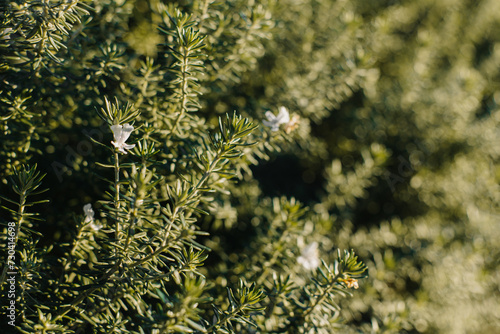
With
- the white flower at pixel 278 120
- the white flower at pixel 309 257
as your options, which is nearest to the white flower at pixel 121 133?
the white flower at pixel 278 120

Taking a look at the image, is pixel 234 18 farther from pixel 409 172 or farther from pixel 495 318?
pixel 495 318

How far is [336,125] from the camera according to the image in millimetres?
3129

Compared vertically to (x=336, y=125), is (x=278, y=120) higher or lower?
higher

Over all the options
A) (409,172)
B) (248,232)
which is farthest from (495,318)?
(248,232)

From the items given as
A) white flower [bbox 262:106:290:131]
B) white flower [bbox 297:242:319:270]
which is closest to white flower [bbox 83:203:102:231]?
white flower [bbox 262:106:290:131]

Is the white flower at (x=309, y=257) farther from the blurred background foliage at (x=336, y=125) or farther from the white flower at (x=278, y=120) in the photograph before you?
the white flower at (x=278, y=120)

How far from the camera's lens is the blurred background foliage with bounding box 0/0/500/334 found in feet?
5.66

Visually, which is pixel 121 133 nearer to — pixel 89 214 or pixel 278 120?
pixel 89 214

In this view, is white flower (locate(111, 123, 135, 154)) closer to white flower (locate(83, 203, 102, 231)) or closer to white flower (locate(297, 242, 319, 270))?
white flower (locate(83, 203, 102, 231))

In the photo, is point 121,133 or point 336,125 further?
point 336,125

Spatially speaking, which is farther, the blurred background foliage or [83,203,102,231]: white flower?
the blurred background foliage

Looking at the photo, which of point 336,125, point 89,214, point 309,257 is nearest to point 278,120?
point 309,257

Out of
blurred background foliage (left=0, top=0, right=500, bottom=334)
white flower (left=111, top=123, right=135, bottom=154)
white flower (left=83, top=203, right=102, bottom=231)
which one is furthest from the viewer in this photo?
blurred background foliage (left=0, top=0, right=500, bottom=334)

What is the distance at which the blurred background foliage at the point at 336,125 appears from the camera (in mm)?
1725
